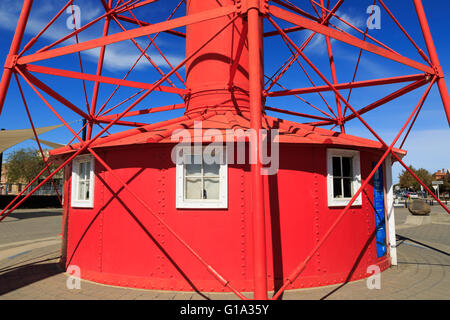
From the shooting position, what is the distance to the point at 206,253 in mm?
5762

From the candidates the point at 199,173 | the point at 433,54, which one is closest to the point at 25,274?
the point at 199,173

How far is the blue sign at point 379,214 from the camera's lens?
23.9 feet

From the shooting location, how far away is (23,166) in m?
42.1

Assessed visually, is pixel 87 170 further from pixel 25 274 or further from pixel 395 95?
pixel 395 95

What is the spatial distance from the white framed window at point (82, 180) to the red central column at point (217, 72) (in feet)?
10.1

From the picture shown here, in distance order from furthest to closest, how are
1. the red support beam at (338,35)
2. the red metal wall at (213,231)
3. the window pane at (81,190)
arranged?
1. the window pane at (81,190)
2. the red metal wall at (213,231)
3. the red support beam at (338,35)

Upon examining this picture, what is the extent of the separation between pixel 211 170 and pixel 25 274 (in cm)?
527

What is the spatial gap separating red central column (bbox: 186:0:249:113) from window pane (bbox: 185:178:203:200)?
2612 mm

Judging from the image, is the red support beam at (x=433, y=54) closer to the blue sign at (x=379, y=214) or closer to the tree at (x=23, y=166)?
the blue sign at (x=379, y=214)

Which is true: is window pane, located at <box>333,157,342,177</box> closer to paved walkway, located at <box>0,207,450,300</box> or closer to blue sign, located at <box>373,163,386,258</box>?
blue sign, located at <box>373,163,386,258</box>

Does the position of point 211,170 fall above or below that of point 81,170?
below

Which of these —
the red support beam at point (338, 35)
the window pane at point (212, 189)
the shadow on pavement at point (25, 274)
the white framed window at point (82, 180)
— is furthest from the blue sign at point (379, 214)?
the shadow on pavement at point (25, 274)
